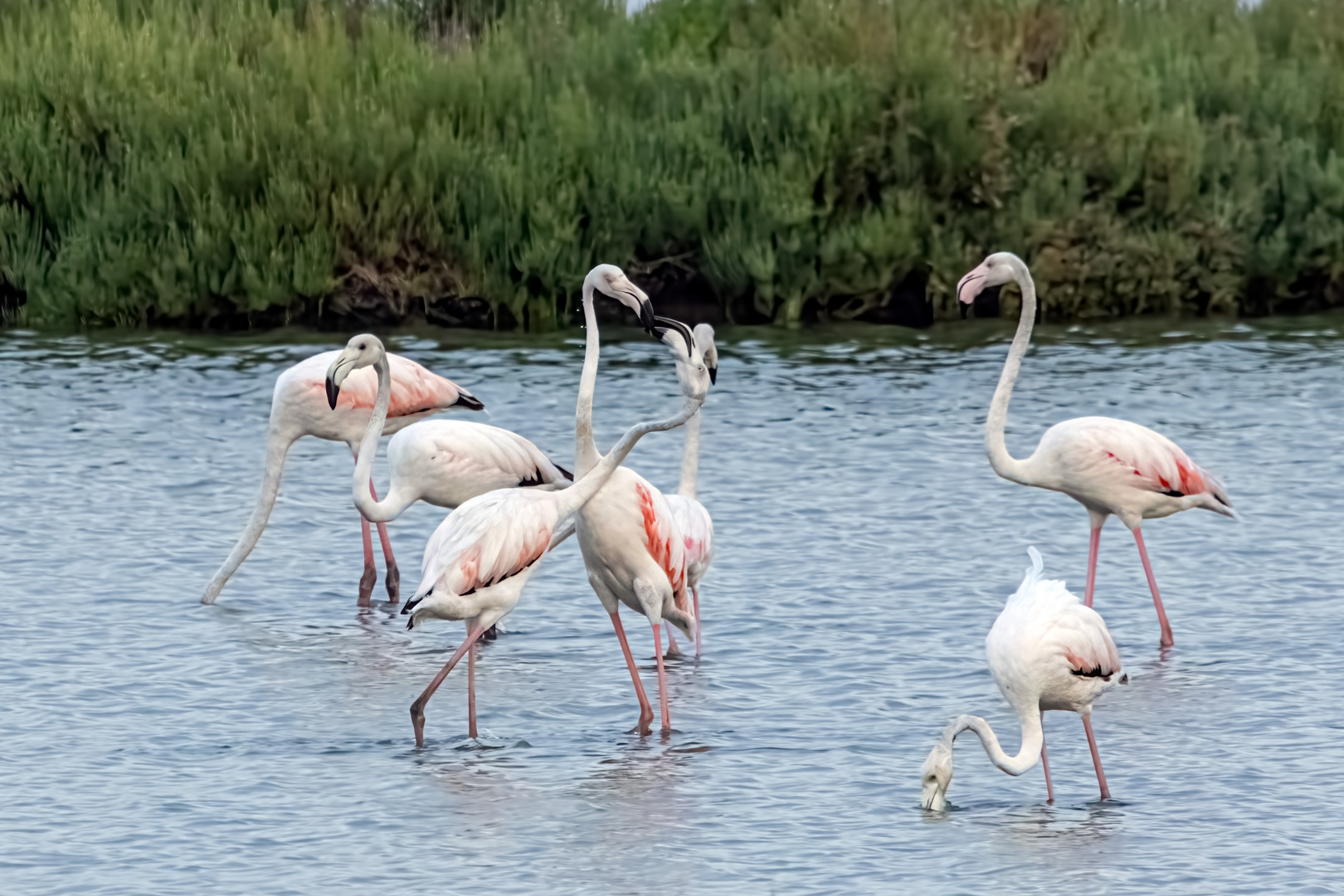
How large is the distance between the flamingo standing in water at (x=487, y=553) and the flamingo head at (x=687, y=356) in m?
0.07

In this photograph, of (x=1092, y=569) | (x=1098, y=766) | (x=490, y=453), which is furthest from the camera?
(x=490, y=453)

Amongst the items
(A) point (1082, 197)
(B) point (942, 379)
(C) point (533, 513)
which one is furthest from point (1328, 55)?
(C) point (533, 513)

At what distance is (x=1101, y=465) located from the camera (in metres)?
9.31

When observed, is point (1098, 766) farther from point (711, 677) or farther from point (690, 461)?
point (690, 461)

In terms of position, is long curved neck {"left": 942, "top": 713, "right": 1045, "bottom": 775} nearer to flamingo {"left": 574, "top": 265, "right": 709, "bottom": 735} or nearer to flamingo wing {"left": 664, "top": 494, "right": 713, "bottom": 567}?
flamingo {"left": 574, "top": 265, "right": 709, "bottom": 735}

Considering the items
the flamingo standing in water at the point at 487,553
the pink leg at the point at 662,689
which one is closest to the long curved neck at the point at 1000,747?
the pink leg at the point at 662,689

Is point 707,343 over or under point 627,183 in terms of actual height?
under

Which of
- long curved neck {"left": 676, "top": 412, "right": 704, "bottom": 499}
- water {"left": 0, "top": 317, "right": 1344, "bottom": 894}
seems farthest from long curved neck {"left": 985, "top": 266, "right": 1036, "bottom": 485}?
long curved neck {"left": 676, "top": 412, "right": 704, "bottom": 499}

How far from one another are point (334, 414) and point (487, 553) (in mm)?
2916

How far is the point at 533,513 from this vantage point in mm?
7777

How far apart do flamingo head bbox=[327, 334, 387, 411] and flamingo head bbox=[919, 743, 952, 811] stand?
2761 mm

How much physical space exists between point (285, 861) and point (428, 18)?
16.8m

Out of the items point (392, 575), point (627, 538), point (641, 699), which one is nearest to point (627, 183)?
point (392, 575)

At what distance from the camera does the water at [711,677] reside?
6531 mm
